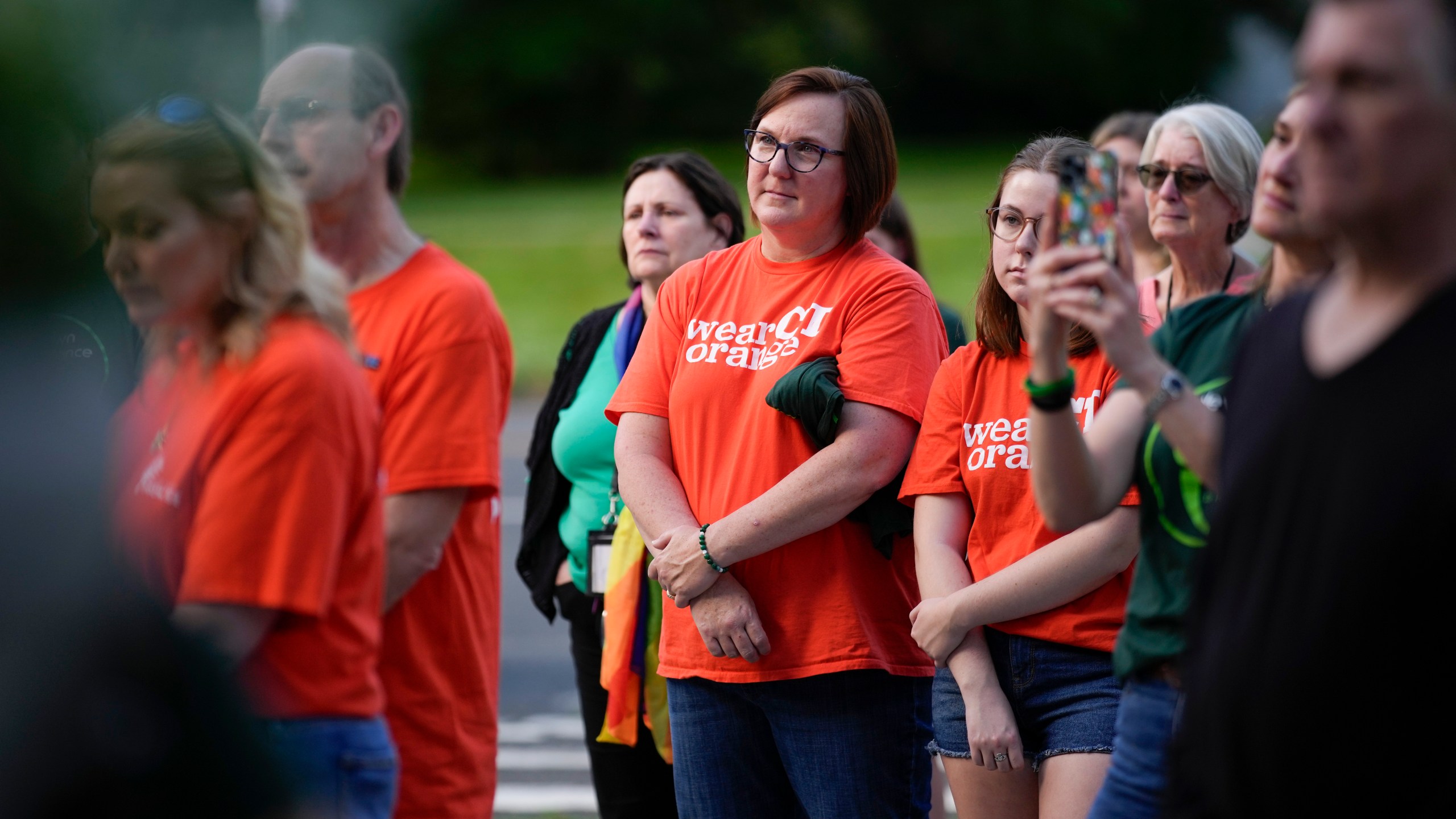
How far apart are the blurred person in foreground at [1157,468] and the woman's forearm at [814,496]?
0.70 metres

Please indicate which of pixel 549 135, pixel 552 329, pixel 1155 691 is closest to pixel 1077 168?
pixel 1155 691

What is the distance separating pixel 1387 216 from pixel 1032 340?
0.67 meters

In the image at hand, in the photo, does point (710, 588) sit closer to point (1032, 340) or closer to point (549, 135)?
point (1032, 340)

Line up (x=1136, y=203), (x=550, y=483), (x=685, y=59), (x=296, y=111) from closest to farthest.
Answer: (x=296, y=111)
(x=550, y=483)
(x=1136, y=203)
(x=685, y=59)

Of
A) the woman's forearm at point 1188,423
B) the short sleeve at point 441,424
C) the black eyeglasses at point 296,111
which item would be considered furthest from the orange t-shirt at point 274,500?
the woman's forearm at point 1188,423

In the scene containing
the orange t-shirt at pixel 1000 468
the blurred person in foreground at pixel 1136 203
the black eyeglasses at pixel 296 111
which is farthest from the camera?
the blurred person in foreground at pixel 1136 203

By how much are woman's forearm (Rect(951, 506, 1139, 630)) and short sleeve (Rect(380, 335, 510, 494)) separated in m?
1.05

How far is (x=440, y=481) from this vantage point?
2.67 m

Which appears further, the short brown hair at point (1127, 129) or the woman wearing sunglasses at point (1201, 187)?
the short brown hair at point (1127, 129)

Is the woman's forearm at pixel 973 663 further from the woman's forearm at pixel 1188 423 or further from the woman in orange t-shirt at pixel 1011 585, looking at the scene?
the woman's forearm at pixel 1188 423

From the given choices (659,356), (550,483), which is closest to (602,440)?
(550,483)

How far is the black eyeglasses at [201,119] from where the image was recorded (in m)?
2.12

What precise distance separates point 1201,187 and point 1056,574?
1.24 m

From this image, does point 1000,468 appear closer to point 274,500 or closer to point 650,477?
point 650,477
